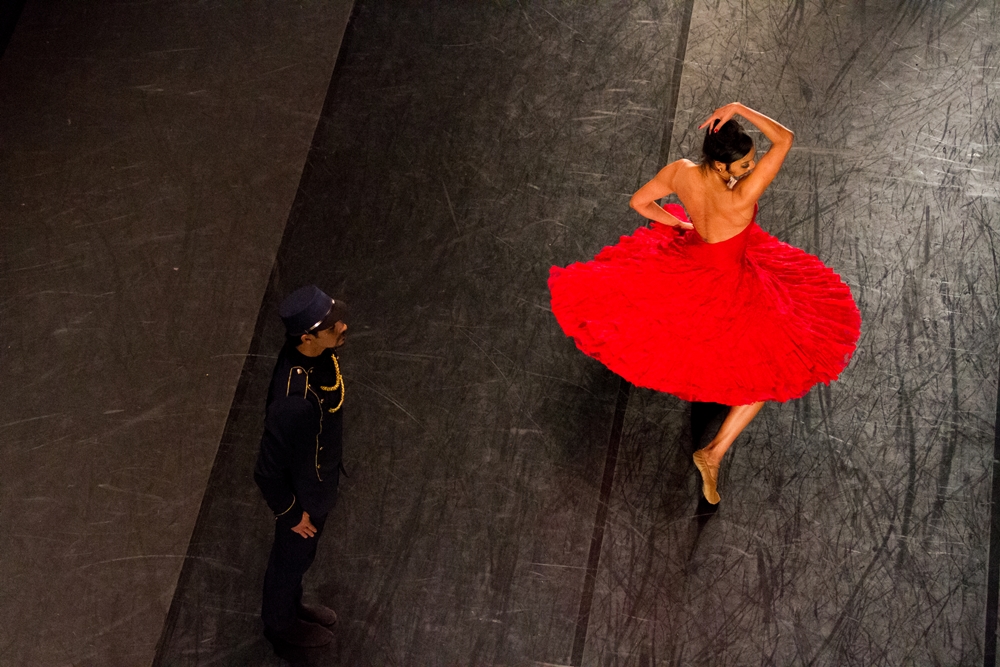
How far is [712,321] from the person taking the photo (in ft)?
10.7

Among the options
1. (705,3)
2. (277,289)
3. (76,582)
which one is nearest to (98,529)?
(76,582)

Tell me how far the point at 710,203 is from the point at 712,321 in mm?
414

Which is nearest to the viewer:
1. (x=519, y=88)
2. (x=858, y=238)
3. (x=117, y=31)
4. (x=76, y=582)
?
(x=76, y=582)

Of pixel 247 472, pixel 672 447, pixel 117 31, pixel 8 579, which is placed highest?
pixel 117 31

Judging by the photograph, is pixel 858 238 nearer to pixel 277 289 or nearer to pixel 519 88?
pixel 519 88

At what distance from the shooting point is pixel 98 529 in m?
3.59

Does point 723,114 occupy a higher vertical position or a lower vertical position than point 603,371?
higher

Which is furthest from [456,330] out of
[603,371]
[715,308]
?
[715,308]

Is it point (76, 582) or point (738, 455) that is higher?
point (738, 455)

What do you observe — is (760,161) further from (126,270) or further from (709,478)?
(126,270)

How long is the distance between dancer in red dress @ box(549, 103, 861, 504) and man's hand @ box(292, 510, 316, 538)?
113cm

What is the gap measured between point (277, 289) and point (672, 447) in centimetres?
179

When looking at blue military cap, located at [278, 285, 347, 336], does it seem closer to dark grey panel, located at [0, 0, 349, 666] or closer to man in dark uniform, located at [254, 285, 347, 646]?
man in dark uniform, located at [254, 285, 347, 646]

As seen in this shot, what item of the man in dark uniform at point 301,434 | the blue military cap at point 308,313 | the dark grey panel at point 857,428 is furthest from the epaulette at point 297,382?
the dark grey panel at point 857,428
